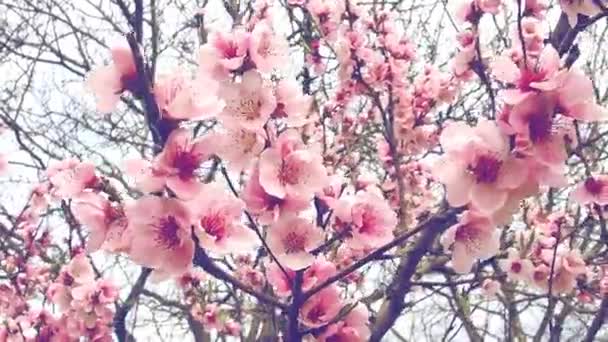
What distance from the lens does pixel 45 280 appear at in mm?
3941

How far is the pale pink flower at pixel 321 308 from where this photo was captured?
1985 millimetres

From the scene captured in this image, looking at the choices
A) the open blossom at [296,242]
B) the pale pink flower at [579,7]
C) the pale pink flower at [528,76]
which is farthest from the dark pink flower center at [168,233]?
the pale pink flower at [579,7]

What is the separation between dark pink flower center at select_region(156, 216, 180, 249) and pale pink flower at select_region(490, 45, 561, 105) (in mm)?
627

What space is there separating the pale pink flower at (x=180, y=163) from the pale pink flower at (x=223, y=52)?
0.72ft

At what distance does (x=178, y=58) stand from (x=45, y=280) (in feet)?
7.32

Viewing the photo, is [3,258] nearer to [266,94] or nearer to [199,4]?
[199,4]

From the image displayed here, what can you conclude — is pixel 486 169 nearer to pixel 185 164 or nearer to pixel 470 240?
pixel 470 240

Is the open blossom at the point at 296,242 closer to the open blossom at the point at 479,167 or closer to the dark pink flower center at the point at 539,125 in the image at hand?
the open blossom at the point at 479,167

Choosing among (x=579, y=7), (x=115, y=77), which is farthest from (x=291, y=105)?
(x=579, y=7)

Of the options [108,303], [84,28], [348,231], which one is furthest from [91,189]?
[84,28]

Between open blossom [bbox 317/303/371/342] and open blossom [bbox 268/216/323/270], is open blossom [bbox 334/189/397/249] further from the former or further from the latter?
Answer: open blossom [bbox 317/303/371/342]

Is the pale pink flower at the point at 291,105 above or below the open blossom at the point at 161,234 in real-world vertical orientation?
above

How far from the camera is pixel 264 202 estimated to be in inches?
67.3

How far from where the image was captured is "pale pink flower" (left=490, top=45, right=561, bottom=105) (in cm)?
143
